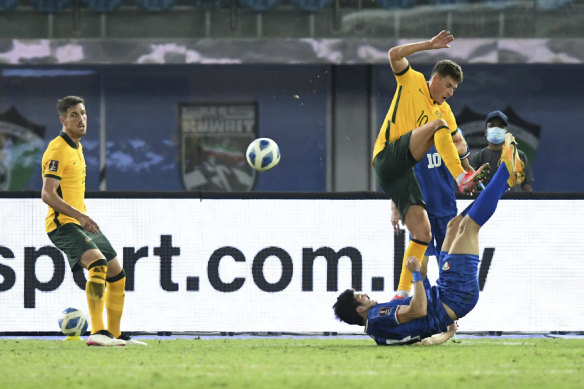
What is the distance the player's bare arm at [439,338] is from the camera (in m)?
8.80

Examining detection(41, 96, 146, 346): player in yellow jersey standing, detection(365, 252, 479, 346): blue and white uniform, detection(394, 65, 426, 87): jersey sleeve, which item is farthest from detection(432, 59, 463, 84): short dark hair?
detection(41, 96, 146, 346): player in yellow jersey standing

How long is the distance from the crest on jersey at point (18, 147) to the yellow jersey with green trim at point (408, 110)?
11356mm

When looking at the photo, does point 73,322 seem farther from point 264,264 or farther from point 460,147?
point 460,147

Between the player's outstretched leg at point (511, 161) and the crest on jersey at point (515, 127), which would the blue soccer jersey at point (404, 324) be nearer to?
the player's outstretched leg at point (511, 161)

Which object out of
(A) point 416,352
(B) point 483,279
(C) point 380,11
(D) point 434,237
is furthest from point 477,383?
(C) point 380,11

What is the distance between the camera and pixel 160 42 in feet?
60.8

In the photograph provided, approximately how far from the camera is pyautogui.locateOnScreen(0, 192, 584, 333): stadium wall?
33.7 feet

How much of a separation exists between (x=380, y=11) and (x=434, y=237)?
9819 millimetres

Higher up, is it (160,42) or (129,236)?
(160,42)

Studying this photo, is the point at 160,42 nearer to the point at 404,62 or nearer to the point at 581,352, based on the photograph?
the point at 404,62

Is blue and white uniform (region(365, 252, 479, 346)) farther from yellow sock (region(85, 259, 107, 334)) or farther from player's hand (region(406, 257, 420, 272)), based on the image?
yellow sock (region(85, 259, 107, 334))

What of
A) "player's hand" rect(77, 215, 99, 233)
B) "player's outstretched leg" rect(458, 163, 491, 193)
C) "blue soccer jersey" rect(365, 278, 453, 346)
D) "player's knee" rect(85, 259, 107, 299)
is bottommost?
"blue soccer jersey" rect(365, 278, 453, 346)

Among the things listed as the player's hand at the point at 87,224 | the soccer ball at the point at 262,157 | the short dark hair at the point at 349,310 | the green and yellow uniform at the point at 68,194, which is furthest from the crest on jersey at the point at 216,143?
the short dark hair at the point at 349,310

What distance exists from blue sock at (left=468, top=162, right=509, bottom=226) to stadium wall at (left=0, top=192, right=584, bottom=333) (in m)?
Answer: 2.21
